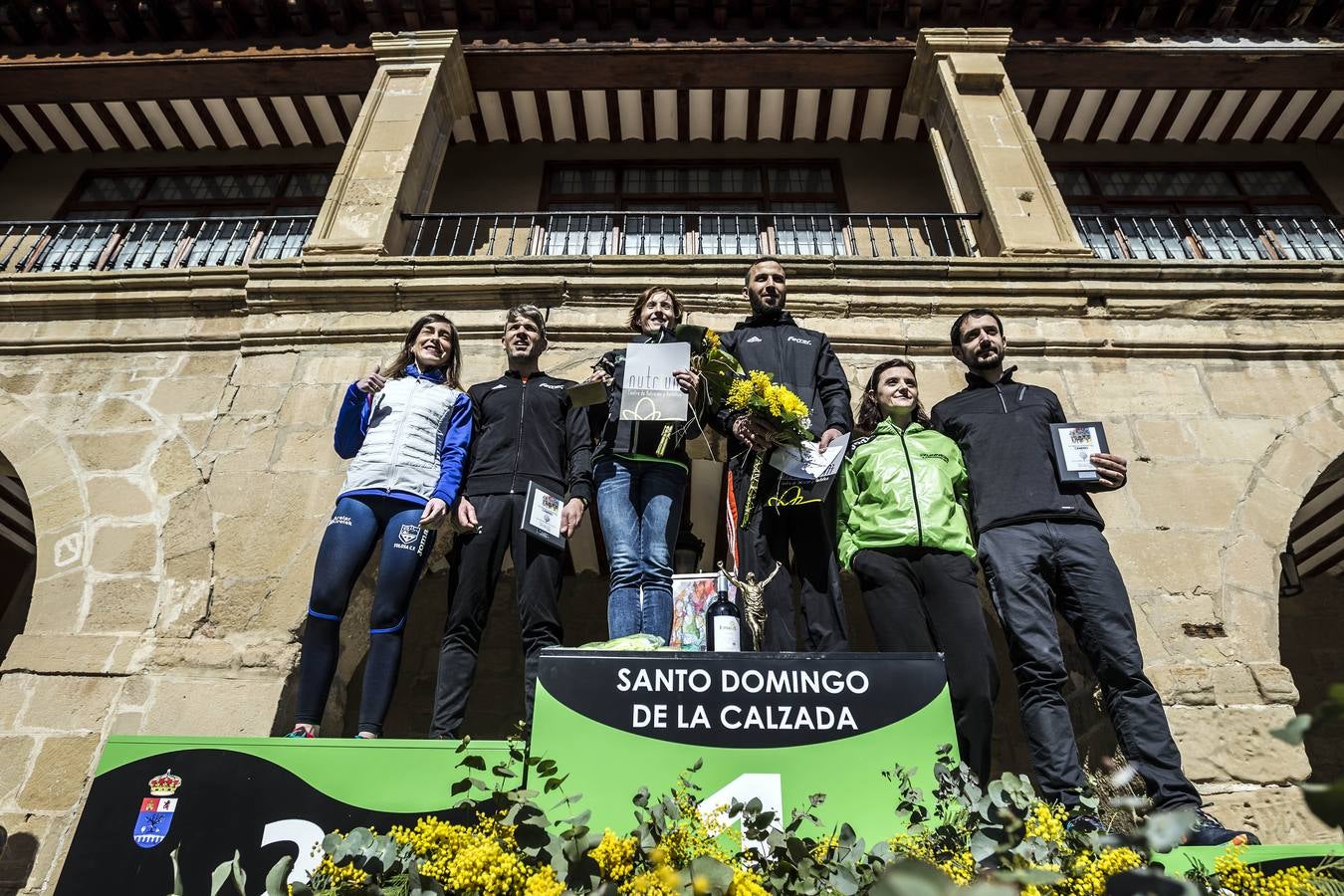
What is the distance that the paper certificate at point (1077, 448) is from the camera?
3354mm

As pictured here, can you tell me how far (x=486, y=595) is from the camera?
10.6 ft

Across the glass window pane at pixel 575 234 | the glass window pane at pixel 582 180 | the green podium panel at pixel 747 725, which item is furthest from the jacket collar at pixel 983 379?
the glass window pane at pixel 582 180

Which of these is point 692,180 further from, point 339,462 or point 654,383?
point 654,383

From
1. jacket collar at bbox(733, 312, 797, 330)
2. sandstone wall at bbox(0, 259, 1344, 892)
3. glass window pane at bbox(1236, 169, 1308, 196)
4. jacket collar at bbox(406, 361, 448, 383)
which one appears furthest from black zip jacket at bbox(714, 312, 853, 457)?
glass window pane at bbox(1236, 169, 1308, 196)

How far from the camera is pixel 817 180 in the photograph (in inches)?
340

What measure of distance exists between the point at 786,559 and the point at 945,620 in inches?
26.7

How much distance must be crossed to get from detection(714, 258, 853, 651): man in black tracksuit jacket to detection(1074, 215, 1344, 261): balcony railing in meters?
4.96

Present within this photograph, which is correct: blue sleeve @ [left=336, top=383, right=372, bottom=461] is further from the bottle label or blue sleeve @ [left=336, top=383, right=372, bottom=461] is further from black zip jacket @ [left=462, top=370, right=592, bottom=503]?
the bottle label

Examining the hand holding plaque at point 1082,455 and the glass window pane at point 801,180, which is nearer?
the hand holding plaque at point 1082,455

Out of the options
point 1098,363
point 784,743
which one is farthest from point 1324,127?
point 784,743

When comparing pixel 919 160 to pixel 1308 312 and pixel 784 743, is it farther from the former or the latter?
pixel 784 743

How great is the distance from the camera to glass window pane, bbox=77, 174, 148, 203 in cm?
875

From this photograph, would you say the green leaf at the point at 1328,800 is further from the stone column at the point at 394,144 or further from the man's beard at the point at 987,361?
the stone column at the point at 394,144

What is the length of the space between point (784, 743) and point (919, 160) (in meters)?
7.98
